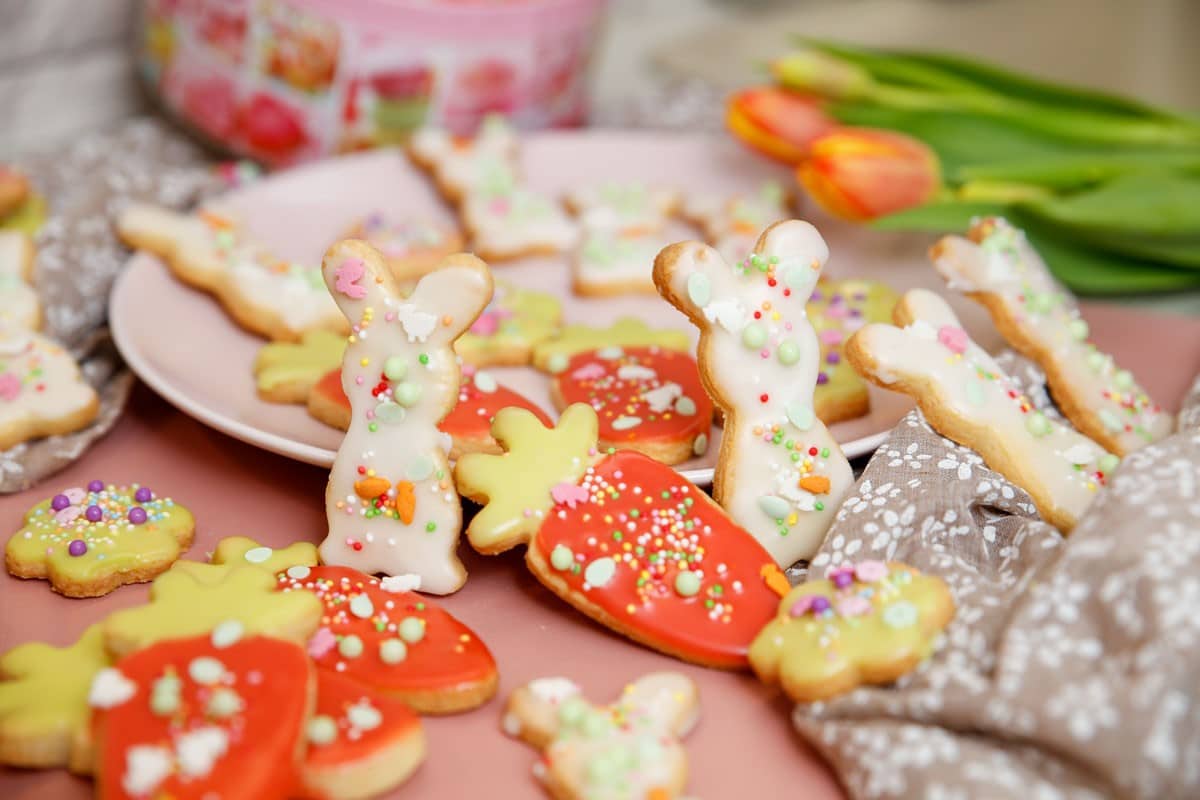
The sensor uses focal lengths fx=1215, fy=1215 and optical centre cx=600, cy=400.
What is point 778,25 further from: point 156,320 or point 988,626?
point 988,626

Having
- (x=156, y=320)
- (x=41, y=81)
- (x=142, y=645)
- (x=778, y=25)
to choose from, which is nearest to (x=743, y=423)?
(x=142, y=645)

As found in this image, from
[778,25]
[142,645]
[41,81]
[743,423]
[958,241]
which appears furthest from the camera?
[778,25]

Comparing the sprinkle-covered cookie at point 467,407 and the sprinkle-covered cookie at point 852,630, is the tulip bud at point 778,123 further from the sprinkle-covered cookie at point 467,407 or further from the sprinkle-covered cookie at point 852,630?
the sprinkle-covered cookie at point 852,630

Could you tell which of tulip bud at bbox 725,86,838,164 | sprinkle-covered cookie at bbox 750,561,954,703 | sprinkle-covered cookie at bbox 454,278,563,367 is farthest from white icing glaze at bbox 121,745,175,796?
tulip bud at bbox 725,86,838,164

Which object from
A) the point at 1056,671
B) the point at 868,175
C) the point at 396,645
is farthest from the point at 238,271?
the point at 1056,671

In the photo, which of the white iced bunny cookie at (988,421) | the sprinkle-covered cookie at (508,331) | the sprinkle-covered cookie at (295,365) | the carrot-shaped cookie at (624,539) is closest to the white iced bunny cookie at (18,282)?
the sprinkle-covered cookie at (295,365)

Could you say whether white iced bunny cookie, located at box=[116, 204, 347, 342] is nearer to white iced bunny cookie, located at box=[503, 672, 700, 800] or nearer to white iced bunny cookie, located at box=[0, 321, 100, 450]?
white iced bunny cookie, located at box=[0, 321, 100, 450]
